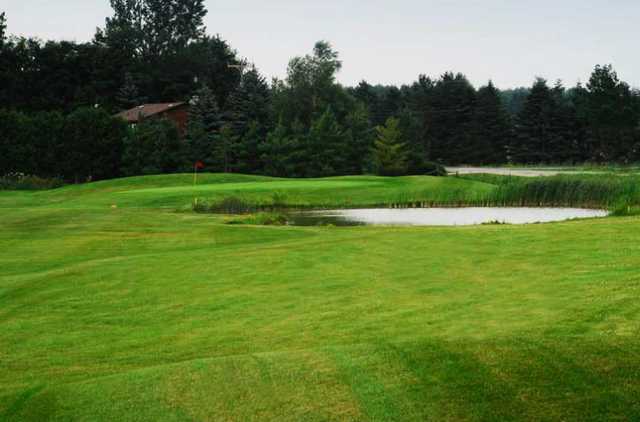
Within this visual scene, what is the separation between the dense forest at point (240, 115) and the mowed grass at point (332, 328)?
3998 centimetres

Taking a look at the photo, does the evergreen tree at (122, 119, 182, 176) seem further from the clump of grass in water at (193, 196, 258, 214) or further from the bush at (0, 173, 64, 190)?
the clump of grass in water at (193, 196, 258, 214)

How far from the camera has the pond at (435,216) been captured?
29.7 metres

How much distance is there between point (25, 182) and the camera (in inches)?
2122

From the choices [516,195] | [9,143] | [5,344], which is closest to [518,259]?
[5,344]

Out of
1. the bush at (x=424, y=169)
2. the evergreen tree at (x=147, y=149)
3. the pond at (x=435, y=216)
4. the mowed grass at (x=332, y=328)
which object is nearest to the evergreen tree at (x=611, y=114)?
the bush at (x=424, y=169)

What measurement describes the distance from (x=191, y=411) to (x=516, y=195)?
3184 cm

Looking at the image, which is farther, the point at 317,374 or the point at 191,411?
the point at 317,374

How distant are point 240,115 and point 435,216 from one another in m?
35.7

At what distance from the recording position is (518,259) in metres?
14.0

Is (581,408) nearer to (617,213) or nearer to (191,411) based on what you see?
(191,411)

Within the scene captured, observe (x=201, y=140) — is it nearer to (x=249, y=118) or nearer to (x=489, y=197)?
(x=249, y=118)

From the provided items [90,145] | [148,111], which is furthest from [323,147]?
[148,111]

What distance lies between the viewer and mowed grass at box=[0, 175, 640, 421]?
673 cm

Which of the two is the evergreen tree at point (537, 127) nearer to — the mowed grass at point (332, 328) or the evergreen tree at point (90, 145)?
the evergreen tree at point (90, 145)
